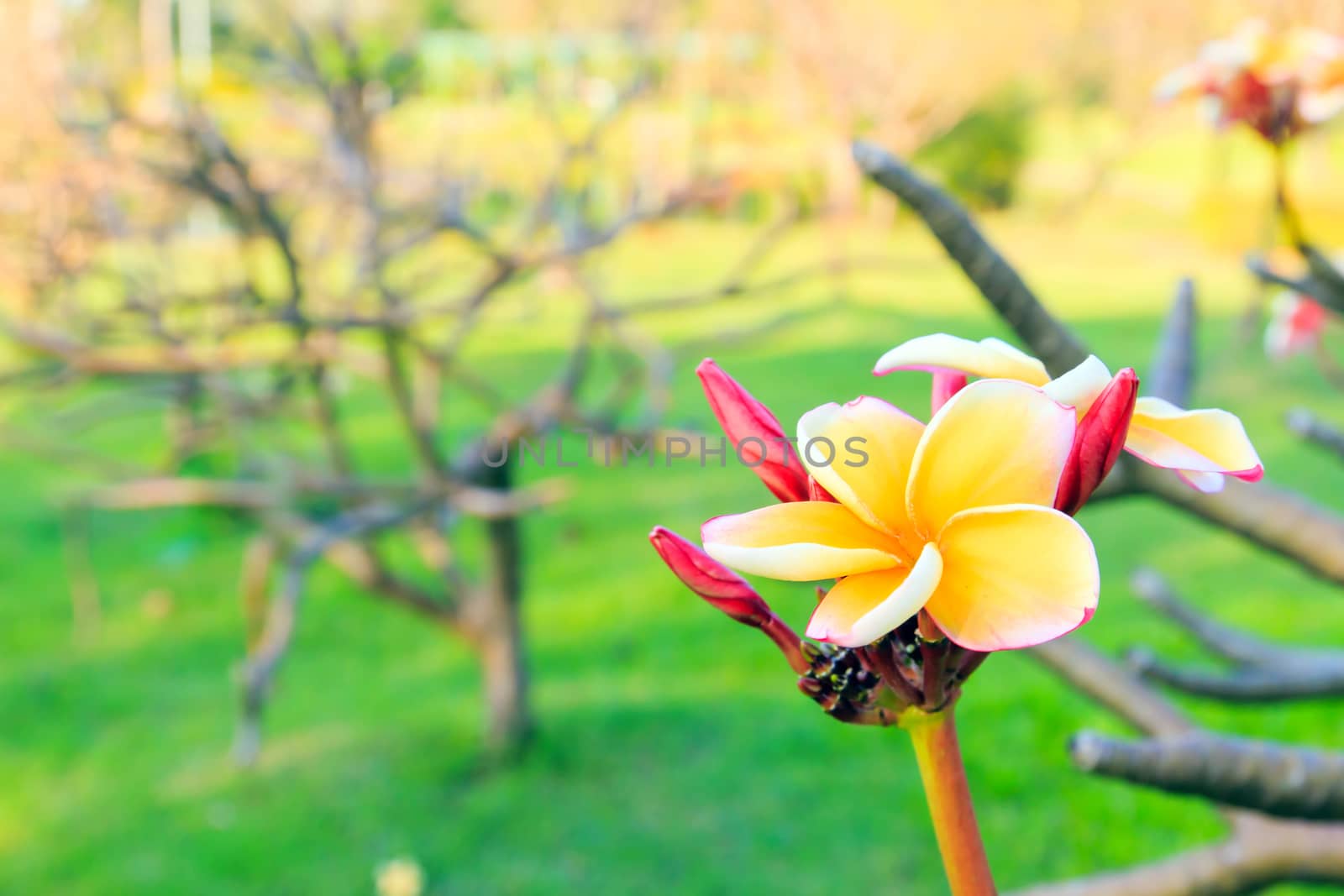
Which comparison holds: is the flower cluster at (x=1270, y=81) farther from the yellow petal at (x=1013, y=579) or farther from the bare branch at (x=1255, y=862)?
the yellow petal at (x=1013, y=579)

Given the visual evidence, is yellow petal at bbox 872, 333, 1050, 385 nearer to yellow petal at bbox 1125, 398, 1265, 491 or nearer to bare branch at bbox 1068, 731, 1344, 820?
yellow petal at bbox 1125, 398, 1265, 491

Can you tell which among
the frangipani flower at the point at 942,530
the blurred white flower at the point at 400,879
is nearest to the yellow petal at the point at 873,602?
the frangipani flower at the point at 942,530

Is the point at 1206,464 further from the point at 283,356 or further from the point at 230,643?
the point at 230,643

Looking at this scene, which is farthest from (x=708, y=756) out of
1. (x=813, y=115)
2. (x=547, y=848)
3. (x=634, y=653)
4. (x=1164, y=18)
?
(x=813, y=115)

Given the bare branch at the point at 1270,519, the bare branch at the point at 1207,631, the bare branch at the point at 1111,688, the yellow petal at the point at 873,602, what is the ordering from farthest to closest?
1. the bare branch at the point at 1207,631
2. the bare branch at the point at 1111,688
3. the bare branch at the point at 1270,519
4. the yellow petal at the point at 873,602

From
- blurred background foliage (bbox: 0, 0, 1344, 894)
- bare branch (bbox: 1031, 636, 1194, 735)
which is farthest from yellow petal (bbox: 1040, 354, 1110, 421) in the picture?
blurred background foliage (bbox: 0, 0, 1344, 894)

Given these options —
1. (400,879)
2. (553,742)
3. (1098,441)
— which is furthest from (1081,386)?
(553,742)

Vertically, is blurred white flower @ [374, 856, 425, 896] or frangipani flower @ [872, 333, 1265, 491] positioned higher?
frangipani flower @ [872, 333, 1265, 491]
